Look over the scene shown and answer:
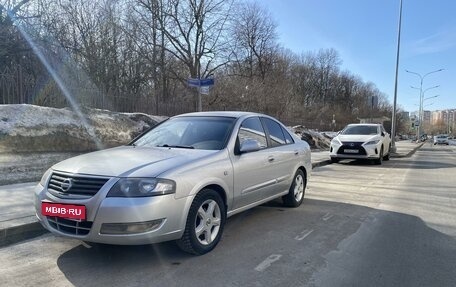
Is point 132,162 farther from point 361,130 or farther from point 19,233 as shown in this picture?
point 361,130

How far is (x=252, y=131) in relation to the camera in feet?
19.6

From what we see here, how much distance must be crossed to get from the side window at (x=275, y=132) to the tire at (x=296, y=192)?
0.78 meters

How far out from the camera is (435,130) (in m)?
158

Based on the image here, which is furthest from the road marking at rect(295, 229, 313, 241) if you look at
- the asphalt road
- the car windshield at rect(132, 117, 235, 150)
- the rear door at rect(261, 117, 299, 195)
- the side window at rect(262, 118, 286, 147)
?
the car windshield at rect(132, 117, 235, 150)

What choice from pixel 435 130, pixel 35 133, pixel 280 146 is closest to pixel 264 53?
pixel 35 133

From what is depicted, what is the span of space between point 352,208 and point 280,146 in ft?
6.59

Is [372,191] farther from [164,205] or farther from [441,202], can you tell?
[164,205]

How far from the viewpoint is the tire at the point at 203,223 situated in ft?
14.4

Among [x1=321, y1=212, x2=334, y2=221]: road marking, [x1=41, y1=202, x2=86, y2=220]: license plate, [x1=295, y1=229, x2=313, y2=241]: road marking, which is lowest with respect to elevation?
[x1=321, y1=212, x2=334, y2=221]: road marking

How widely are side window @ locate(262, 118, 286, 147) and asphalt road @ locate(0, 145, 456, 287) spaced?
121 centimetres

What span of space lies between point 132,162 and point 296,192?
3787 mm

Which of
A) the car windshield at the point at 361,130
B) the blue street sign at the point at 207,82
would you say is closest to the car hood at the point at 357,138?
the car windshield at the point at 361,130

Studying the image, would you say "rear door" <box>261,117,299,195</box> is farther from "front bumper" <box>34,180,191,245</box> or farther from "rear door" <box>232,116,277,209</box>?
"front bumper" <box>34,180,191,245</box>

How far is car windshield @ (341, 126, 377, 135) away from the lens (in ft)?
57.7
